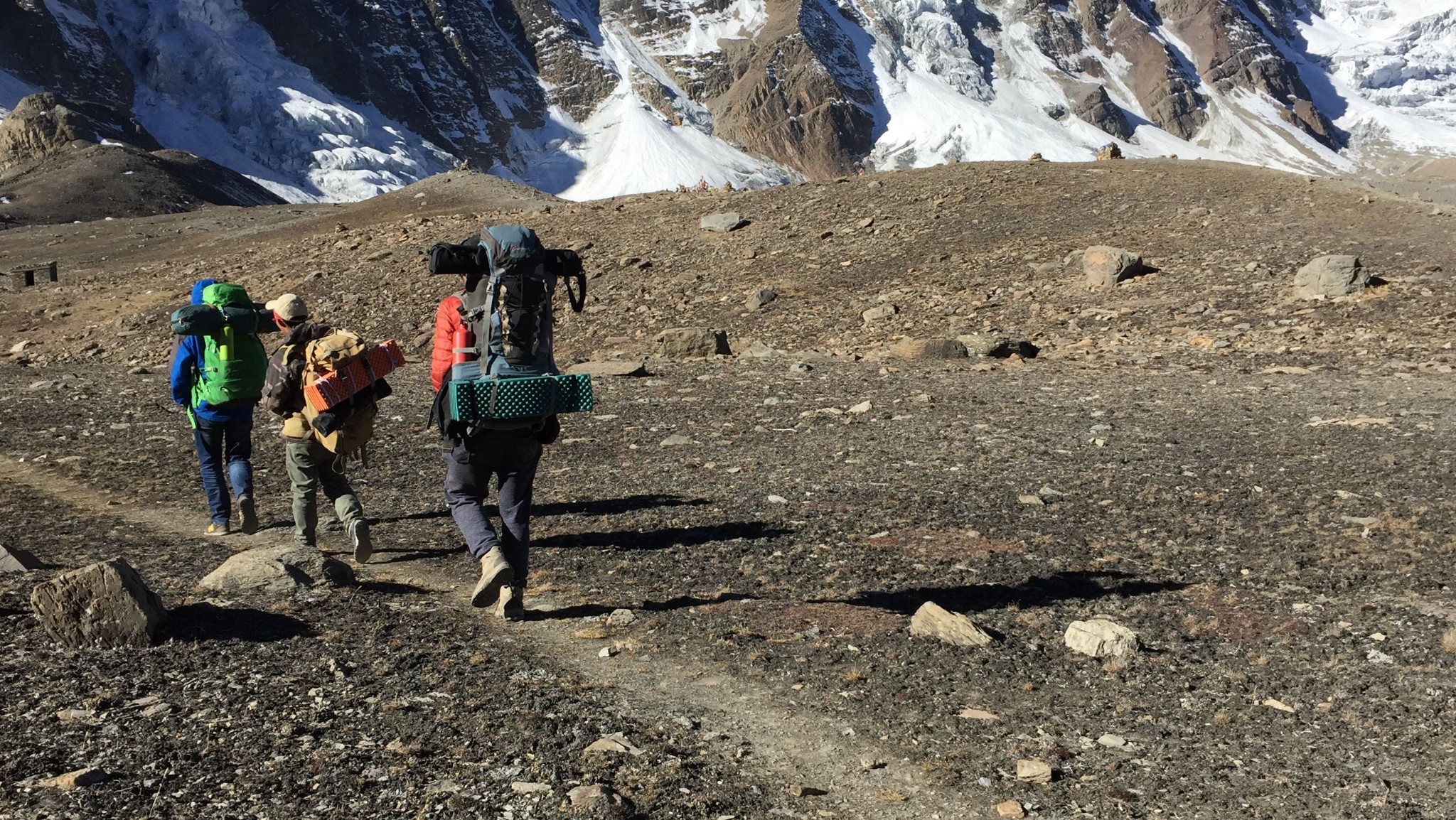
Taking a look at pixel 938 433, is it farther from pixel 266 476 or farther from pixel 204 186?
pixel 204 186

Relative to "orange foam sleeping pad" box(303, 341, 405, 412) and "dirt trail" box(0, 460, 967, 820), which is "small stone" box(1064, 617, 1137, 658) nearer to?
"dirt trail" box(0, 460, 967, 820)

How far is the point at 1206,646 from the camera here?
6.13 m

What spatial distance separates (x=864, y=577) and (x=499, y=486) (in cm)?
237

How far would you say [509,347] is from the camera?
6.18 meters

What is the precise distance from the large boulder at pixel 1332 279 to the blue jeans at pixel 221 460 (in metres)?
13.7

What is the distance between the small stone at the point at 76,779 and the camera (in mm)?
4199

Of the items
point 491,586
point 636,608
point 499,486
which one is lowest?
point 636,608

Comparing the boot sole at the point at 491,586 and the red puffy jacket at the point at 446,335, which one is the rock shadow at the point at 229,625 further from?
the red puffy jacket at the point at 446,335

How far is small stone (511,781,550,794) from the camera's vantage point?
4.38 meters

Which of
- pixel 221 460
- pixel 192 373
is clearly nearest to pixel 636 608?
pixel 221 460

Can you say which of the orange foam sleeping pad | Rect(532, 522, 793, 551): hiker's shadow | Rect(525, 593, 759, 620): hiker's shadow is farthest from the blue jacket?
Rect(525, 593, 759, 620): hiker's shadow

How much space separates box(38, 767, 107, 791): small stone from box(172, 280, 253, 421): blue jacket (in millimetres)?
5325

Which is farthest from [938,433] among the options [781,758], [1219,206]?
[1219,206]

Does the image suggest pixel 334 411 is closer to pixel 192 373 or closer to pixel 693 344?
pixel 192 373
